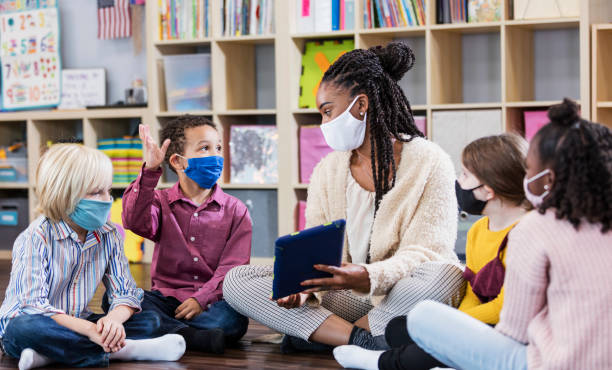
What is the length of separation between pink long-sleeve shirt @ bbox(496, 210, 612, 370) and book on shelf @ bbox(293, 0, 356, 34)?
2.48 meters

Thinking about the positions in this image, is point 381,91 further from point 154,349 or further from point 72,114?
point 72,114

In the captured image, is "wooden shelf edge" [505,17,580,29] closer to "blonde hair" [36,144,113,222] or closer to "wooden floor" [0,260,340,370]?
"wooden floor" [0,260,340,370]

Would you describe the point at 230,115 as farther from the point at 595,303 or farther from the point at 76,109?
the point at 595,303

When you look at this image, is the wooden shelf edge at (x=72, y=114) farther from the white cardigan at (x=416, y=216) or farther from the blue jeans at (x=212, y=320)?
the white cardigan at (x=416, y=216)

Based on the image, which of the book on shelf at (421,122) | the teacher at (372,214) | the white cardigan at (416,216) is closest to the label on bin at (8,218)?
the book on shelf at (421,122)

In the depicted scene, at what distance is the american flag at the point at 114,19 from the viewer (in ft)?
14.8

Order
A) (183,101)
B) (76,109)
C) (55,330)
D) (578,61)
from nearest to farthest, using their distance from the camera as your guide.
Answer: (55,330) → (578,61) → (183,101) → (76,109)

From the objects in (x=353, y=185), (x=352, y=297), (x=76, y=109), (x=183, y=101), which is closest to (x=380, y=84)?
(x=353, y=185)

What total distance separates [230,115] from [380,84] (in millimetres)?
1938

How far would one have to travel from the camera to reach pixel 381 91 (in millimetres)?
2193

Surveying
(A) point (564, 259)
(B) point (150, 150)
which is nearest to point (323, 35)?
(B) point (150, 150)

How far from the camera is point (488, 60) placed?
3826mm

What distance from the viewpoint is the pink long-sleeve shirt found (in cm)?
133

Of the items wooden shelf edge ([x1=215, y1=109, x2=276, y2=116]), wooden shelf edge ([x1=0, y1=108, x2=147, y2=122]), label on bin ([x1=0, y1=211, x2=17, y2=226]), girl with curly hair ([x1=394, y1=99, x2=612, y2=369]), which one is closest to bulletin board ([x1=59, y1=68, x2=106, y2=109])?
wooden shelf edge ([x1=0, y1=108, x2=147, y2=122])
